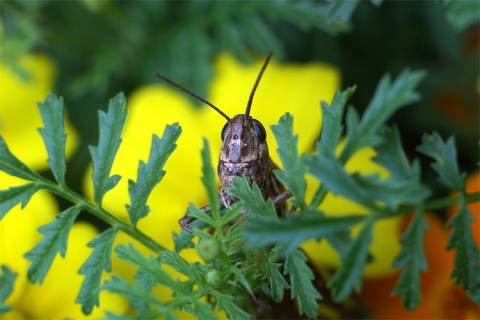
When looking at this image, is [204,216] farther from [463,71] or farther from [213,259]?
[463,71]

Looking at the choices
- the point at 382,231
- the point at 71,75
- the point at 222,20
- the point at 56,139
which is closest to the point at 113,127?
the point at 56,139

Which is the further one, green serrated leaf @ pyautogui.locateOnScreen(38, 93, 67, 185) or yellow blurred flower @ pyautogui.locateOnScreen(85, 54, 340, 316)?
yellow blurred flower @ pyautogui.locateOnScreen(85, 54, 340, 316)

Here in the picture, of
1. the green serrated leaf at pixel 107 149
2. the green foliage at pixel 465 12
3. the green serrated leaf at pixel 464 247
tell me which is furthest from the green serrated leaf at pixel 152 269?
the green foliage at pixel 465 12

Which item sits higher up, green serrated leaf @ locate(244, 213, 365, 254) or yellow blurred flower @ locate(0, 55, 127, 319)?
yellow blurred flower @ locate(0, 55, 127, 319)

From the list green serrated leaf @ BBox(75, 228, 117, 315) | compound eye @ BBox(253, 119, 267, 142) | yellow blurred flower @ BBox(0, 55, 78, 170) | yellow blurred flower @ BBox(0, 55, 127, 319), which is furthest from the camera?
yellow blurred flower @ BBox(0, 55, 78, 170)

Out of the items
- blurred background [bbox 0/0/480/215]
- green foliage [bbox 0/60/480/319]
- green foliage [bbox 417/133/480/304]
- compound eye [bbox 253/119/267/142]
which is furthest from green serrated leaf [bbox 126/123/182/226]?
blurred background [bbox 0/0/480/215]

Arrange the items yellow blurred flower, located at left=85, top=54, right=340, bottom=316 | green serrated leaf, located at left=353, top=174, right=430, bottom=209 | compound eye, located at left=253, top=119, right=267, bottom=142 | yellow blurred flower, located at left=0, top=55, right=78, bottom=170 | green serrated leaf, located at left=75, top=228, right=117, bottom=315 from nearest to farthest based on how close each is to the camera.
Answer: green serrated leaf, located at left=353, top=174, right=430, bottom=209 < green serrated leaf, located at left=75, top=228, right=117, bottom=315 < compound eye, located at left=253, top=119, right=267, bottom=142 < yellow blurred flower, located at left=85, top=54, right=340, bottom=316 < yellow blurred flower, located at left=0, top=55, right=78, bottom=170

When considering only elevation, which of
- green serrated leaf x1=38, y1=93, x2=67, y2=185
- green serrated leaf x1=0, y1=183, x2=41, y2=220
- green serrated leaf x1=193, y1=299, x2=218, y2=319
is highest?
green serrated leaf x1=38, y1=93, x2=67, y2=185

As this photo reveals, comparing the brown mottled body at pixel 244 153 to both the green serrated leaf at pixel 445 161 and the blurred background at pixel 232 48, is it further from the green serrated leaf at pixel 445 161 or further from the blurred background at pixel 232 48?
the blurred background at pixel 232 48

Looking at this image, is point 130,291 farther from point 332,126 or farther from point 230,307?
point 332,126

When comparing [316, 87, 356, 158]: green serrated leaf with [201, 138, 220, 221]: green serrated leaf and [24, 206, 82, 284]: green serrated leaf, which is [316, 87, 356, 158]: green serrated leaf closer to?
[201, 138, 220, 221]: green serrated leaf
